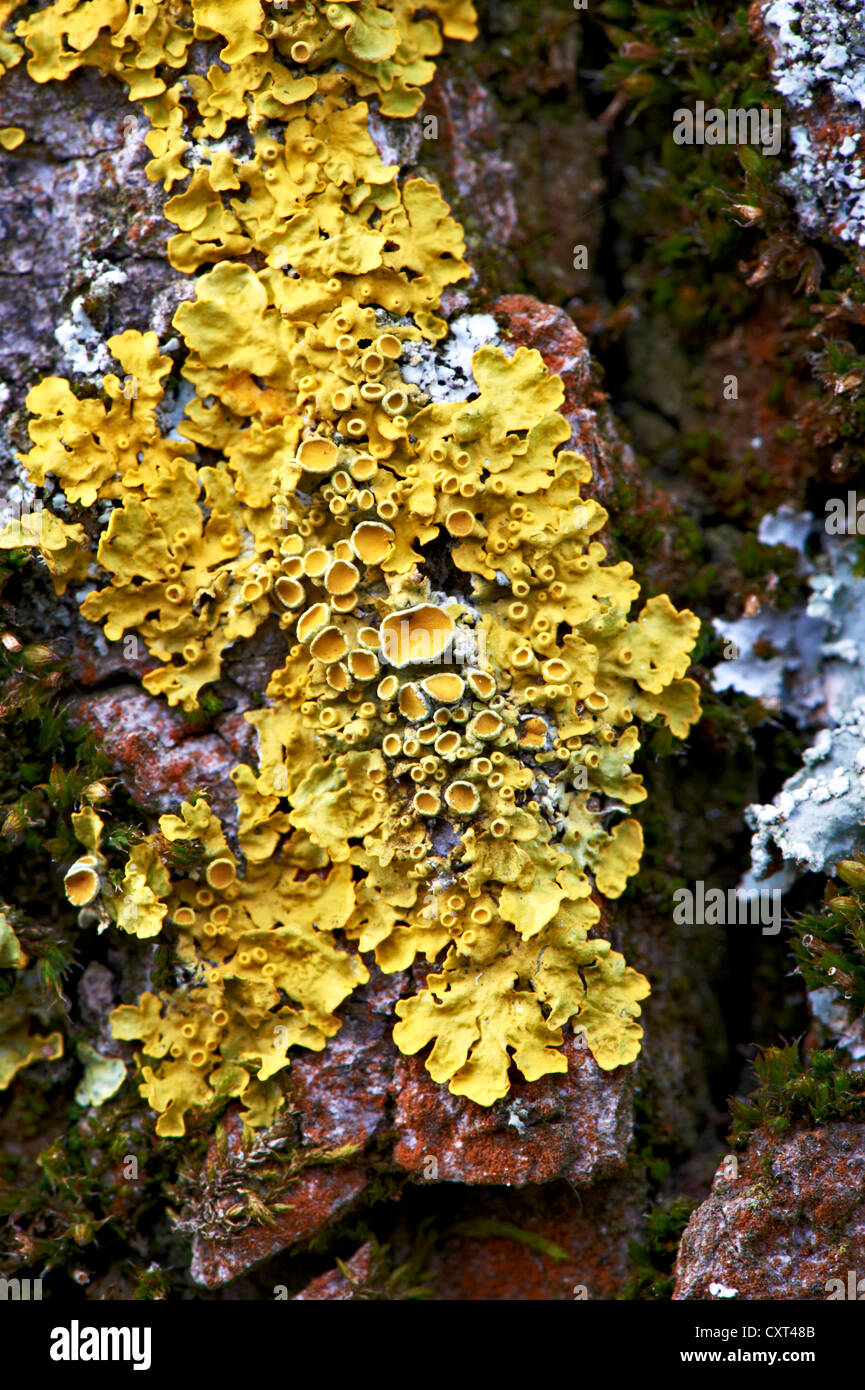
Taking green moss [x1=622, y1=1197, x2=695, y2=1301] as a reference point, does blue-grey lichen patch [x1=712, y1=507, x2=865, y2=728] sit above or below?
above

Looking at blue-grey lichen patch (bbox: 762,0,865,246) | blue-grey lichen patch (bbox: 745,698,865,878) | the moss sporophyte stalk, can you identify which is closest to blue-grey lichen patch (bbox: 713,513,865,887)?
blue-grey lichen patch (bbox: 745,698,865,878)

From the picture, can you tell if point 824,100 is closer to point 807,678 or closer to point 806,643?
point 806,643

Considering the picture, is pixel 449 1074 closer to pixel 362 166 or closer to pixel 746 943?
pixel 746 943

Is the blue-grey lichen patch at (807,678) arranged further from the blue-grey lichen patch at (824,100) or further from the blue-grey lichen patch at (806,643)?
the blue-grey lichen patch at (824,100)

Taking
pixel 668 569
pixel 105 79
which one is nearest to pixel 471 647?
pixel 668 569

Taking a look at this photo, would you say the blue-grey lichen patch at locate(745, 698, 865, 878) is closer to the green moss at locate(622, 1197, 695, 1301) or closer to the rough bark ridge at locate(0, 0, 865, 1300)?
the rough bark ridge at locate(0, 0, 865, 1300)
